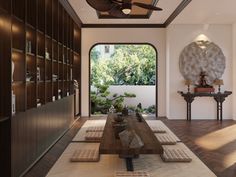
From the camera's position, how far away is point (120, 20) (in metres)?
9.27

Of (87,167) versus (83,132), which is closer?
(87,167)

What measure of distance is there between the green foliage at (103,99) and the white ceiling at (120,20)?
2.96 metres

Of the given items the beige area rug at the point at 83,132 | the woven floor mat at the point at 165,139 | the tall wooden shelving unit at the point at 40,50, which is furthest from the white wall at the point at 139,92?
the woven floor mat at the point at 165,139

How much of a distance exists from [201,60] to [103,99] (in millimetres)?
4046

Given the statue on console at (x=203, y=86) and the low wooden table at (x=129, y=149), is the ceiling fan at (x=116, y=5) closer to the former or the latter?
the low wooden table at (x=129, y=149)

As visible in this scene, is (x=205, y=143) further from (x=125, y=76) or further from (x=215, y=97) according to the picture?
(x=125, y=76)

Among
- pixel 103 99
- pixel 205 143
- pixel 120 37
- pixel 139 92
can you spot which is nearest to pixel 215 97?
pixel 120 37

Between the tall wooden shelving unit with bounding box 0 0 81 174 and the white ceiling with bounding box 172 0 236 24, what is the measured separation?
9.65 ft

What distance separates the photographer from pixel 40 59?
5.34 meters

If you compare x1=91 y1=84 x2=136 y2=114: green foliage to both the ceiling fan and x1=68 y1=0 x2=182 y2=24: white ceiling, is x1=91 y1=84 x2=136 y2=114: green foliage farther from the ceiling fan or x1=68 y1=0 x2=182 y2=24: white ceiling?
the ceiling fan

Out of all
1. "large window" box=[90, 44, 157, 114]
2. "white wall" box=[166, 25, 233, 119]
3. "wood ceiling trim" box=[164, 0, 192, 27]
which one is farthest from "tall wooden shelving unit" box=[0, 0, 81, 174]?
"large window" box=[90, 44, 157, 114]

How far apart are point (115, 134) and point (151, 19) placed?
17.9ft

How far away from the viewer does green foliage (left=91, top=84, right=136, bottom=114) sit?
37.1ft

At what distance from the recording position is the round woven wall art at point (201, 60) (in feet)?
30.4
